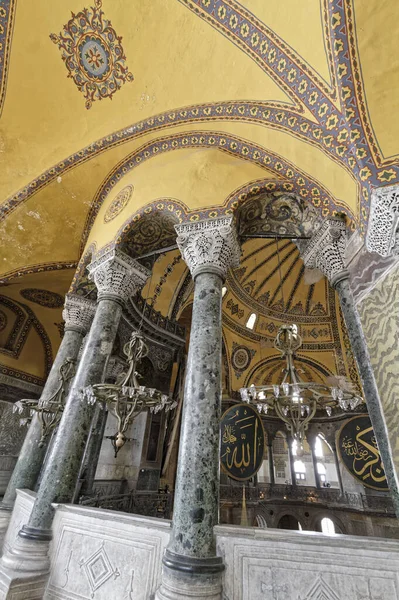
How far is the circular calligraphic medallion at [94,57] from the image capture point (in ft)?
14.8

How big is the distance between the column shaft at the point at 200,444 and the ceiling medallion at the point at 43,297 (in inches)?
258

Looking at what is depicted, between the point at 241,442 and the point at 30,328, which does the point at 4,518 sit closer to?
the point at 30,328

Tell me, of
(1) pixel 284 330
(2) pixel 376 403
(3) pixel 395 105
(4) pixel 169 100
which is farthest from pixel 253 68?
(2) pixel 376 403

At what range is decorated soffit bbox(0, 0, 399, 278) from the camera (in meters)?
2.85

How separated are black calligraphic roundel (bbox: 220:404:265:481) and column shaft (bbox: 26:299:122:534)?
6.89 m

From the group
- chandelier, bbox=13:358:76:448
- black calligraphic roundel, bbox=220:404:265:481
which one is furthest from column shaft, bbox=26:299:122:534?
black calligraphic roundel, bbox=220:404:265:481

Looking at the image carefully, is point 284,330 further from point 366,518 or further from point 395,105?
point 366,518

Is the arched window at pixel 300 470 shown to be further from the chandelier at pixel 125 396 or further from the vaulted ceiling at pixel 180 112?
the vaulted ceiling at pixel 180 112

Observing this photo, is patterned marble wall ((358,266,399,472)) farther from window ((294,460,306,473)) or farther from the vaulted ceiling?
window ((294,460,306,473))

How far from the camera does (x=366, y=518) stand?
998 centimetres

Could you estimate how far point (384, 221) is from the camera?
279 centimetres

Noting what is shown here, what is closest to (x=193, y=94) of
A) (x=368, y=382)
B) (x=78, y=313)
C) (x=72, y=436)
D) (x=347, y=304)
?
(x=347, y=304)

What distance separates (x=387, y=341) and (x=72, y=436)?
3462mm

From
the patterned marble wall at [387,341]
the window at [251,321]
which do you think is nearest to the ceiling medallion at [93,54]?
the patterned marble wall at [387,341]
